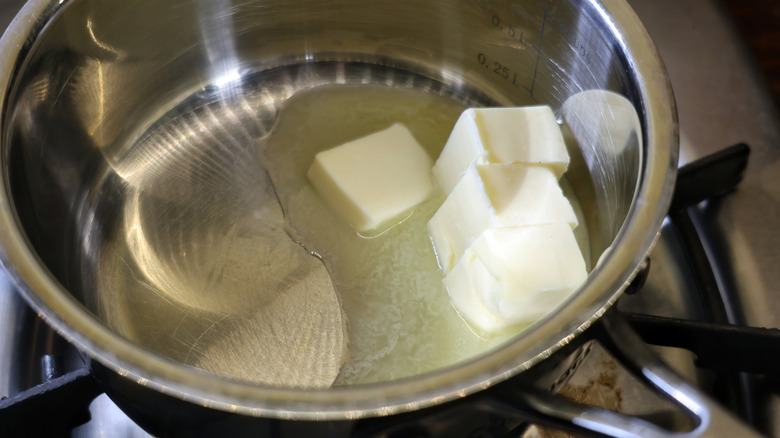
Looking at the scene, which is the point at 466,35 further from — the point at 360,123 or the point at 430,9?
the point at 360,123

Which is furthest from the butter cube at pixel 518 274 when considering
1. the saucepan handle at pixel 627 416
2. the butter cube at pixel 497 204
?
the saucepan handle at pixel 627 416

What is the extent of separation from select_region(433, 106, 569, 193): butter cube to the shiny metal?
58mm

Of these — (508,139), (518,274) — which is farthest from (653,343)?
(508,139)

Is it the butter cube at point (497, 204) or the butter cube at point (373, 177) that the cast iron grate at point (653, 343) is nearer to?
the butter cube at point (497, 204)

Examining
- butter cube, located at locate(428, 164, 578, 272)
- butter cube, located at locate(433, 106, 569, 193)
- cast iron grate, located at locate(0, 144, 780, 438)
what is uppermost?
butter cube, located at locate(433, 106, 569, 193)

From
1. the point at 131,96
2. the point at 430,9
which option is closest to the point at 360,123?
the point at 430,9

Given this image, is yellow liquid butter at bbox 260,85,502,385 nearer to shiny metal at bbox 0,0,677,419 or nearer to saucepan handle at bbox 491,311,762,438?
shiny metal at bbox 0,0,677,419

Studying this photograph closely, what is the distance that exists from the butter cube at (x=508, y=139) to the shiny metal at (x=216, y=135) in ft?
0.19

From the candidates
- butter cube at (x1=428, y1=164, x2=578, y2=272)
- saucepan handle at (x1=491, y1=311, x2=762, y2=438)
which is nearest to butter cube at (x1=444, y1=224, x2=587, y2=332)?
butter cube at (x1=428, y1=164, x2=578, y2=272)

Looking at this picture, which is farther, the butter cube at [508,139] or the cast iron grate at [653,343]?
the butter cube at [508,139]

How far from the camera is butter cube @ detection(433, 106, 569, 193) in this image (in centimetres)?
78

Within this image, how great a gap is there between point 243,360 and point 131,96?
388 millimetres

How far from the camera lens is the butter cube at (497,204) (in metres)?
0.74

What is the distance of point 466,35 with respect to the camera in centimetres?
94
